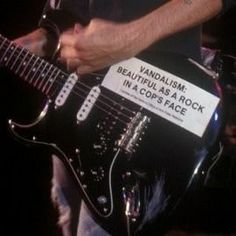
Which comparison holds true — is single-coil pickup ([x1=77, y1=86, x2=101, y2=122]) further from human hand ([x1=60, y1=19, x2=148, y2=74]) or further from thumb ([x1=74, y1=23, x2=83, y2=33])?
thumb ([x1=74, y1=23, x2=83, y2=33])

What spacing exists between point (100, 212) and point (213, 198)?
3.68 ft

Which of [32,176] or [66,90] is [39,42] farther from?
[32,176]

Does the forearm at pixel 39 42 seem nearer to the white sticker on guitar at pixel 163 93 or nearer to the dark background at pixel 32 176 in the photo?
the dark background at pixel 32 176

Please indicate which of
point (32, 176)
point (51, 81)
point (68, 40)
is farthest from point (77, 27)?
point (32, 176)

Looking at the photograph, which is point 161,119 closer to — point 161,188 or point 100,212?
point 161,188

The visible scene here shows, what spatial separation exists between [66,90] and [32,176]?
586 millimetres

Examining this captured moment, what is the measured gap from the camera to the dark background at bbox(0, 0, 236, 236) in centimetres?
142

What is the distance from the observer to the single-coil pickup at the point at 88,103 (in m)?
1.03

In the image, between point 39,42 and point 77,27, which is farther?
point 39,42

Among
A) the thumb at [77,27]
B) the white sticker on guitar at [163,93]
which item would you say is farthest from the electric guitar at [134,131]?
the thumb at [77,27]

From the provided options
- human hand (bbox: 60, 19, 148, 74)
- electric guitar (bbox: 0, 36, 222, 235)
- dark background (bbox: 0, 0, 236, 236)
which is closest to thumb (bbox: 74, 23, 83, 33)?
human hand (bbox: 60, 19, 148, 74)

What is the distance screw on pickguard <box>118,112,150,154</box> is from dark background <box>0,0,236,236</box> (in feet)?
0.96

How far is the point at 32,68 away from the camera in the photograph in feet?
3.63

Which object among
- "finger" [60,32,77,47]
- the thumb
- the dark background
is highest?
the thumb
